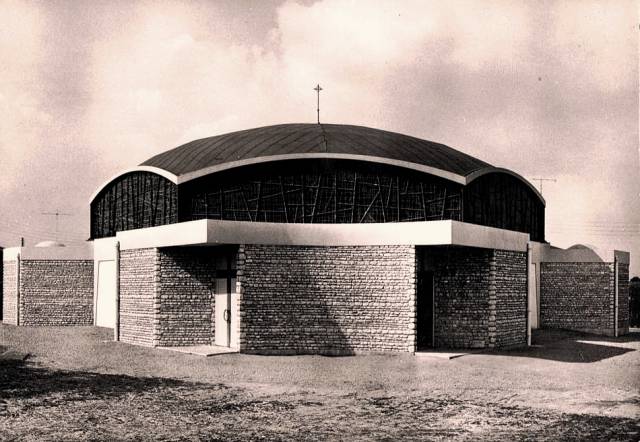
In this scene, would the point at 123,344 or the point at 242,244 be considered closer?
the point at 242,244

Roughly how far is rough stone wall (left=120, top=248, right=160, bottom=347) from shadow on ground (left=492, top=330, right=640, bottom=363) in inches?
405

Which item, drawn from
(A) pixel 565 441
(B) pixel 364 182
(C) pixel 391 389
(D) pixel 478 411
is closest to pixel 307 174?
(B) pixel 364 182

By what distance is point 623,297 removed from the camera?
31203 mm

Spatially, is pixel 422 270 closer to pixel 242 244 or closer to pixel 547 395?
pixel 242 244

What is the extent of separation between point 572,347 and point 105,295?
18.7 meters

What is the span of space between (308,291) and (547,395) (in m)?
8.10

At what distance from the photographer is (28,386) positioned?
15.5 metres

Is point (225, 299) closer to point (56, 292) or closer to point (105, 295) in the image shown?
point (105, 295)

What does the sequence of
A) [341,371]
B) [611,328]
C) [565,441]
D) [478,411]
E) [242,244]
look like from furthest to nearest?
[611,328] → [242,244] → [341,371] → [478,411] → [565,441]

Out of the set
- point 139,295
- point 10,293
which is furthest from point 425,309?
point 10,293

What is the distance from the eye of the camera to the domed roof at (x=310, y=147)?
26.8 meters

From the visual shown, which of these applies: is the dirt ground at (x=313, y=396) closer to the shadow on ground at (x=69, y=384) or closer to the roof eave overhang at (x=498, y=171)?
the shadow on ground at (x=69, y=384)

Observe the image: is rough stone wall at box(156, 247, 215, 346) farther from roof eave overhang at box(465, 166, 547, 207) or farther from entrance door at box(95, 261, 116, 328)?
roof eave overhang at box(465, 166, 547, 207)

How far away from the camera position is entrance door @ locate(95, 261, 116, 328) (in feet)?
101
